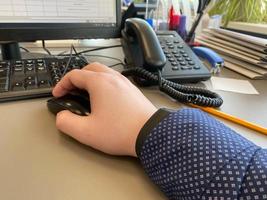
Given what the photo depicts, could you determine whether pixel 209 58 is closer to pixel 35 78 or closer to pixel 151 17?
pixel 151 17

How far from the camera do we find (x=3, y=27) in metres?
0.67

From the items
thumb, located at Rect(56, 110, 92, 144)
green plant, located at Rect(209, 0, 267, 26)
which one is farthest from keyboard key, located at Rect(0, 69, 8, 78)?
green plant, located at Rect(209, 0, 267, 26)

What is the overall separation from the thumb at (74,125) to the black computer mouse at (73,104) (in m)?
0.01

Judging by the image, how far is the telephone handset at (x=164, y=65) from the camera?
59cm

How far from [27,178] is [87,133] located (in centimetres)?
10

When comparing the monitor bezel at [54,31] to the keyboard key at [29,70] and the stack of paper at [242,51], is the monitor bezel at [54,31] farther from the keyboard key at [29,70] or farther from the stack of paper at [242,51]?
the stack of paper at [242,51]

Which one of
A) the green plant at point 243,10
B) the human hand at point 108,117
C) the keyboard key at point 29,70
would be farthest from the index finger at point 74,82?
the green plant at point 243,10

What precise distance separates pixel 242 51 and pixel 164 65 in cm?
38

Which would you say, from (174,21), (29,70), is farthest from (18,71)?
(174,21)

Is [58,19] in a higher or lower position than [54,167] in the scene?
higher

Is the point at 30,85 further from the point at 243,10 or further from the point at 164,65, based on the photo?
the point at 243,10

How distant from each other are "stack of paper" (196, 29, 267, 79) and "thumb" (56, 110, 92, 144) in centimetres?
57

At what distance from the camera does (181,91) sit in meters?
0.61

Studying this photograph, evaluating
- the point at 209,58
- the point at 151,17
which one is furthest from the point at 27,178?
the point at 151,17
